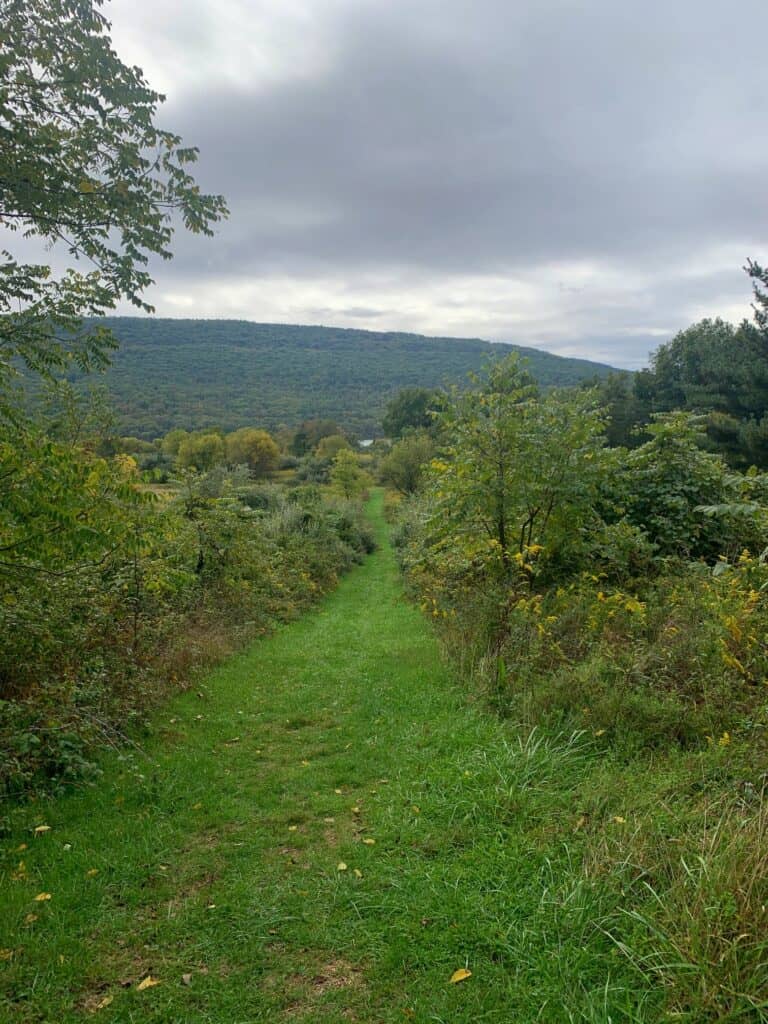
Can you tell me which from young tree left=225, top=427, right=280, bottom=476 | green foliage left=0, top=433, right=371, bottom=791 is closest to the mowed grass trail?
green foliage left=0, top=433, right=371, bottom=791

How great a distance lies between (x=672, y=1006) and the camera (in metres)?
2.41

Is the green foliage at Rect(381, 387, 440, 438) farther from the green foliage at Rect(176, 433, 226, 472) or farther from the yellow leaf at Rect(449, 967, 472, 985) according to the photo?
the yellow leaf at Rect(449, 967, 472, 985)

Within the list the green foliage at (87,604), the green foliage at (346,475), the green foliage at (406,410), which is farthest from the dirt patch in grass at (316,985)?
the green foliage at (406,410)

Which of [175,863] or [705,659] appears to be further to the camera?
[705,659]

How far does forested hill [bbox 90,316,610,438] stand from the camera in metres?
77.4

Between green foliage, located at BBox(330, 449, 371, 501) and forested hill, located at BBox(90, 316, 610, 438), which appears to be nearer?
green foliage, located at BBox(330, 449, 371, 501)

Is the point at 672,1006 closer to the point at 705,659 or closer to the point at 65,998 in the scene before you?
the point at 65,998

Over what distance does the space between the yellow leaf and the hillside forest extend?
3cm

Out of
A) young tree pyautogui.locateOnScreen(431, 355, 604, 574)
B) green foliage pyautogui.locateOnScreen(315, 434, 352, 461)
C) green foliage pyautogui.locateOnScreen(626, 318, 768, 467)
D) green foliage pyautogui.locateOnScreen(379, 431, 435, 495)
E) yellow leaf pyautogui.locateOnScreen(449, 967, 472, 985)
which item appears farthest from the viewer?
green foliage pyautogui.locateOnScreen(315, 434, 352, 461)

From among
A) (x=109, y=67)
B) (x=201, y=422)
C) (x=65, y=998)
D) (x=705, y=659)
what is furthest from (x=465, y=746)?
(x=201, y=422)

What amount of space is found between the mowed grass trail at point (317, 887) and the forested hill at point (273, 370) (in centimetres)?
6032

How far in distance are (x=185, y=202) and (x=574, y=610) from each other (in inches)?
242

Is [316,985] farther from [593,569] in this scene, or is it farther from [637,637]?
[593,569]

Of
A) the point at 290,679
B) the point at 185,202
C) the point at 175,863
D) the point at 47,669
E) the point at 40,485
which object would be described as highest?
the point at 185,202
